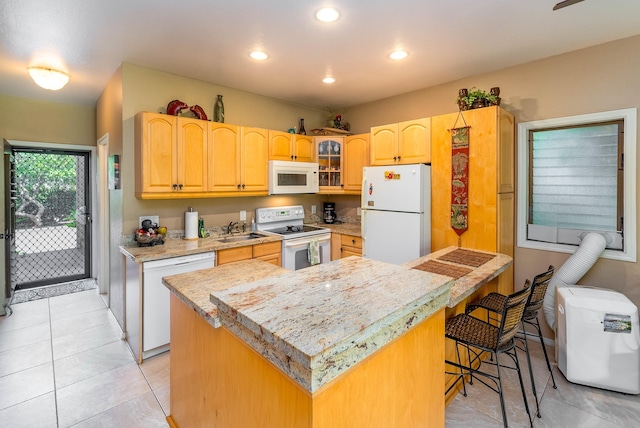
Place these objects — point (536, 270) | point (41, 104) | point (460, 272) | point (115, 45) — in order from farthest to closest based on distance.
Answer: point (41, 104), point (536, 270), point (115, 45), point (460, 272)

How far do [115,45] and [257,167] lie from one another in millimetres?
1694

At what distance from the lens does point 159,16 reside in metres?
2.20

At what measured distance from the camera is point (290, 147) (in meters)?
4.02

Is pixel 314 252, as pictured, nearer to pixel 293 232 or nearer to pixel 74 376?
pixel 293 232

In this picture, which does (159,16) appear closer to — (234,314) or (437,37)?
(437,37)

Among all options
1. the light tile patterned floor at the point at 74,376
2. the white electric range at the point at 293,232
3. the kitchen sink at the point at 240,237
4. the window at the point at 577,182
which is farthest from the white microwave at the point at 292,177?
the window at the point at 577,182

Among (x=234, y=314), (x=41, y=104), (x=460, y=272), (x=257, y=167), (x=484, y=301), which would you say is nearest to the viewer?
(x=234, y=314)

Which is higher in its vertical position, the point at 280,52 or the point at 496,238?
the point at 280,52

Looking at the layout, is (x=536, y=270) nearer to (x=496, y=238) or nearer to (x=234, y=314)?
(x=496, y=238)

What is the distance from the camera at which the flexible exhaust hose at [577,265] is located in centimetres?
258

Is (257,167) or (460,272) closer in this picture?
(460,272)

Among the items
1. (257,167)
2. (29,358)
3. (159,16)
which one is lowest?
(29,358)

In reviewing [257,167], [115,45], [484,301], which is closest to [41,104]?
[115,45]

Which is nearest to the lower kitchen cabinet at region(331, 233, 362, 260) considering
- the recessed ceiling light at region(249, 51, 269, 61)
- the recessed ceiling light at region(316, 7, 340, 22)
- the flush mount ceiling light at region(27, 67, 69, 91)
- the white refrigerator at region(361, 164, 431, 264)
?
the white refrigerator at region(361, 164, 431, 264)
